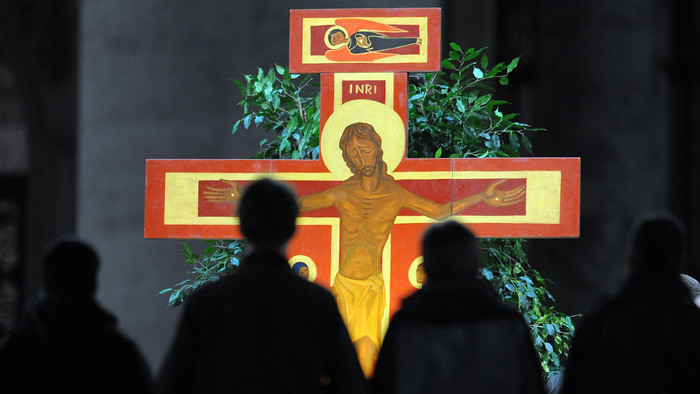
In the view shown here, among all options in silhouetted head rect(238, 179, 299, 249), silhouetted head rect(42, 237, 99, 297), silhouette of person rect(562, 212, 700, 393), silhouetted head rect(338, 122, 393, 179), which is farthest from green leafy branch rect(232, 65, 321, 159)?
silhouette of person rect(562, 212, 700, 393)

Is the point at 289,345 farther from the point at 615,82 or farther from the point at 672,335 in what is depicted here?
the point at 615,82

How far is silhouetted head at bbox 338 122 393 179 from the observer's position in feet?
16.0

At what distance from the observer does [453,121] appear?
4965mm

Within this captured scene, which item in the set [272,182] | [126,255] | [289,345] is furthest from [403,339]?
[126,255]

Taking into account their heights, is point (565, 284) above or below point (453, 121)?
below

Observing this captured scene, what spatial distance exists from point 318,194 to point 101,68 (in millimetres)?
2789

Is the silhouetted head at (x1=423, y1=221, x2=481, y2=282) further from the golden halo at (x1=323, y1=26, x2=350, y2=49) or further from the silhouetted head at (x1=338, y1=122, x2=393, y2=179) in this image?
the golden halo at (x1=323, y1=26, x2=350, y2=49)

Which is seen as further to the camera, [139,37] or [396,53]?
[139,37]

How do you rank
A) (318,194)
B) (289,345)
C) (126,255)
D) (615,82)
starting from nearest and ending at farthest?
(289,345) → (318,194) → (126,255) → (615,82)

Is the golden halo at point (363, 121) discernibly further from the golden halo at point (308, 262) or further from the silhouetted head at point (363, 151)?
the golden halo at point (308, 262)

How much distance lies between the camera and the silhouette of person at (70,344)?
3.27 m

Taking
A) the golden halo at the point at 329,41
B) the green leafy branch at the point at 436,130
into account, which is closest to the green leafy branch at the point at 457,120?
the green leafy branch at the point at 436,130

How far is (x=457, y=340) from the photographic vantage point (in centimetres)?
336

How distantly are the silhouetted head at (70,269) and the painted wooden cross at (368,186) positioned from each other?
63.0 inches
